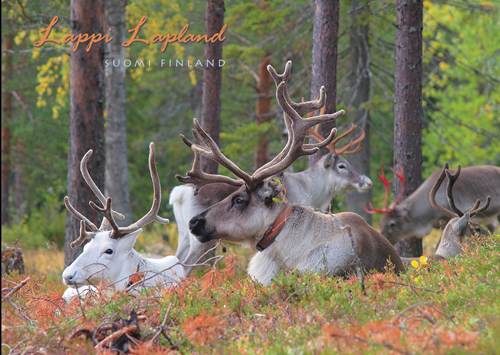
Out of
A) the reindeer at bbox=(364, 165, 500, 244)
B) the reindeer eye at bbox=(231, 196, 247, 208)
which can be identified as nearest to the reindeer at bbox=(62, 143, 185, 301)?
the reindeer eye at bbox=(231, 196, 247, 208)

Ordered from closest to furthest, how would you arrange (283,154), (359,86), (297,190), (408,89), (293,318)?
(293,318) < (283,154) < (408,89) < (297,190) < (359,86)

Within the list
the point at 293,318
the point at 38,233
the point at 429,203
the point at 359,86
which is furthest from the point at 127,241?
the point at 38,233

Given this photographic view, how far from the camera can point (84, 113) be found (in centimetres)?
720

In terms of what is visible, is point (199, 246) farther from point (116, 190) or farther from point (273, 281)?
point (116, 190)

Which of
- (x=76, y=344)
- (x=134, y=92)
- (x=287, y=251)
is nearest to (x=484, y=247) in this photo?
(x=287, y=251)

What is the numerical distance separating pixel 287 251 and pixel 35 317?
2.42 m

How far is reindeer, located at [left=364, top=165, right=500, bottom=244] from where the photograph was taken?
8594 millimetres

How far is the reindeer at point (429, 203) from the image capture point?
8.59 m

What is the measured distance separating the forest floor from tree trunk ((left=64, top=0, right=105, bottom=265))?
9.77ft

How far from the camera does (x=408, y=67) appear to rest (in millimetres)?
8086

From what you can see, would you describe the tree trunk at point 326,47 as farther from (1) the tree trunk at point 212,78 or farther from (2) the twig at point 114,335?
(2) the twig at point 114,335

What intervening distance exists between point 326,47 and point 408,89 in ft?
5.42

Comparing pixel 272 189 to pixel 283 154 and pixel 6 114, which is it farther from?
pixel 6 114

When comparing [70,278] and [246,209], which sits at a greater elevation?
[246,209]
